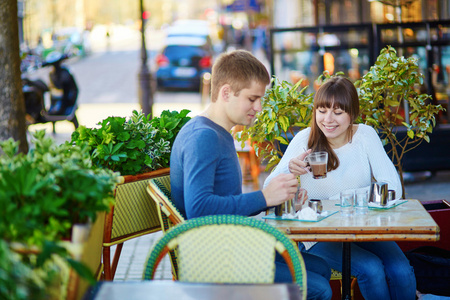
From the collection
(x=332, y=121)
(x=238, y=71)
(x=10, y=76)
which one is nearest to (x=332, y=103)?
(x=332, y=121)

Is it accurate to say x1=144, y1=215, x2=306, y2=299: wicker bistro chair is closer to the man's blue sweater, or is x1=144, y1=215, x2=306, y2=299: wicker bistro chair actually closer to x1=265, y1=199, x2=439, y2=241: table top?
the man's blue sweater

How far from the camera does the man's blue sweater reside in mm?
2703

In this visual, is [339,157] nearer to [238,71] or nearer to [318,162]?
[318,162]

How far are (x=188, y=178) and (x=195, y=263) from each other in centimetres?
53

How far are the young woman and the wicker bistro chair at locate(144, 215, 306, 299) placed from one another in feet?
3.87

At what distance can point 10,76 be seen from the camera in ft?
17.7

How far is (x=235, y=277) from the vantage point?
2.27 meters

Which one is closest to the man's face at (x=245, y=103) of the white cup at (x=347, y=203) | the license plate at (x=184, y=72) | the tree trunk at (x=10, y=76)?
the white cup at (x=347, y=203)

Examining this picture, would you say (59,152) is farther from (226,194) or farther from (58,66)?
(58,66)

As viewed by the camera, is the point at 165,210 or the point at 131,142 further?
the point at 131,142

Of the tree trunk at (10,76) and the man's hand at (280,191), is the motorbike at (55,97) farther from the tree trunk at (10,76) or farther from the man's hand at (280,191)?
the man's hand at (280,191)

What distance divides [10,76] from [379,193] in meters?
3.62

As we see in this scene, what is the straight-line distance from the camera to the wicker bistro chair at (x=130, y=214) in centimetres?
344

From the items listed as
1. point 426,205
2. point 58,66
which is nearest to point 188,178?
point 426,205
